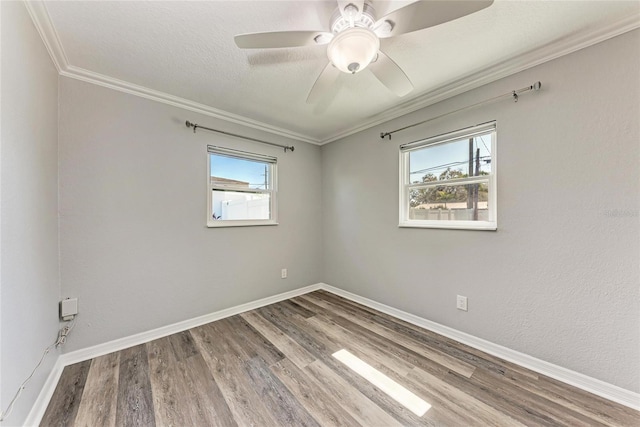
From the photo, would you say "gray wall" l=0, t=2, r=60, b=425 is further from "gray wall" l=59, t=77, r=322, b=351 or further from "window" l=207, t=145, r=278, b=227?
"window" l=207, t=145, r=278, b=227

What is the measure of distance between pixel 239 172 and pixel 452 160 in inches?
93.4

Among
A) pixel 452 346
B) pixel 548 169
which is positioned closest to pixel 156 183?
pixel 452 346

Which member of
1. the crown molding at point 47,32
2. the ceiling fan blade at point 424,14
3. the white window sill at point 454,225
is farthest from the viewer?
the white window sill at point 454,225

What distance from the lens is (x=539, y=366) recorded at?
1.73m

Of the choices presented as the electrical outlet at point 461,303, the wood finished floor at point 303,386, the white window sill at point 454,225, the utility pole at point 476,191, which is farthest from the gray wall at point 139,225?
the utility pole at point 476,191

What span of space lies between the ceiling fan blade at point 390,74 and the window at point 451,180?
0.87 metres

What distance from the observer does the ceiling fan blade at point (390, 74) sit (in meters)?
1.48

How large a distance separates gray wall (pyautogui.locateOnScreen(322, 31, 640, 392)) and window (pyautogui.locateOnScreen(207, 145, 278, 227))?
6.27ft

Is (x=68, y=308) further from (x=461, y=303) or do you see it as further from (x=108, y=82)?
(x=461, y=303)

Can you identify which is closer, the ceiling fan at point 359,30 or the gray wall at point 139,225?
the ceiling fan at point 359,30

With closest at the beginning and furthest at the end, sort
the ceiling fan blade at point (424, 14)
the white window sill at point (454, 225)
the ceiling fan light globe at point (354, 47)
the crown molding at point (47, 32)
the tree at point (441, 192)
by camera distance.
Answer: the ceiling fan blade at point (424, 14) → the ceiling fan light globe at point (354, 47) → the crown molding at point (47, 32) → the white window sill at point (454, 225) → the tree at point (441, 192)

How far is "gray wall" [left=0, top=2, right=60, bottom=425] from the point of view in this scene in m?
1.08

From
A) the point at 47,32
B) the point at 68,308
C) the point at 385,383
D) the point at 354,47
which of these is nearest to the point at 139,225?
the point at 68,308

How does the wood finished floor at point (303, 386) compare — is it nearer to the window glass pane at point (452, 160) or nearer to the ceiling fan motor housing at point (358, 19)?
the window glass pane at point (452, 160)
